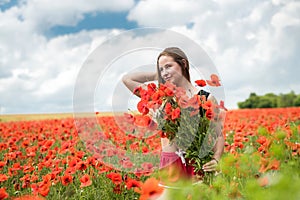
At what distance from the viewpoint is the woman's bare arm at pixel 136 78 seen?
9.19 ft

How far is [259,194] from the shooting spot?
0.81 meters

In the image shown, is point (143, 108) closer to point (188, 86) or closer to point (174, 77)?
point (174, 77)

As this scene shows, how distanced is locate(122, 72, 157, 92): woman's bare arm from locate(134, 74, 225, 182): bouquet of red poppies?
0.09 metres

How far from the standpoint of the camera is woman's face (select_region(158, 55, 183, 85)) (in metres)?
2.84

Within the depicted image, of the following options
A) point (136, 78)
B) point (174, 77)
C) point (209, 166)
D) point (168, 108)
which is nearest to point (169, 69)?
point (174, 77)

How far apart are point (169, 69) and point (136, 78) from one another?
239 mm

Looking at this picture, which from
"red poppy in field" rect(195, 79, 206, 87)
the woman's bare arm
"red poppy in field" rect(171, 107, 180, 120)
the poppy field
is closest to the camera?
the poppy field

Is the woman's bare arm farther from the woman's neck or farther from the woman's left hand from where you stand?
the woman's left hand

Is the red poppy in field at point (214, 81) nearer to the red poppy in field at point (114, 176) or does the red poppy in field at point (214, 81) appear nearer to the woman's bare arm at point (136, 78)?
the woman's bare arm at point (136, 78)

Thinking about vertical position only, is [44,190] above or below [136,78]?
below

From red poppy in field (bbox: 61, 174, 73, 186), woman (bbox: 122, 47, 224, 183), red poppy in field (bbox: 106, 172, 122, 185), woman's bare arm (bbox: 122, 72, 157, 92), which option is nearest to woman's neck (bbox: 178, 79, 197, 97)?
woman (bbox: 122, 47, 224, 183)

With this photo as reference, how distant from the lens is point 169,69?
9.47ft

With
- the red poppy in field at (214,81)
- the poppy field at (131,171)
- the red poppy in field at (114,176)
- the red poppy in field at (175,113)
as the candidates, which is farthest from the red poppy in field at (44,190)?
the red poppy in field at (214,81)

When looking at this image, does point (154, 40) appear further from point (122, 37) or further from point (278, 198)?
point (278, 198)
